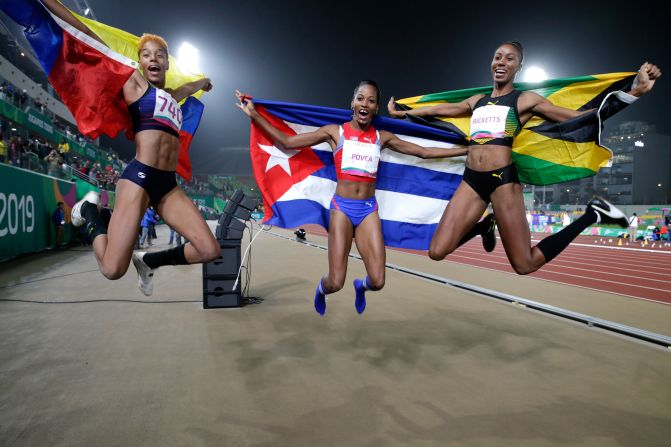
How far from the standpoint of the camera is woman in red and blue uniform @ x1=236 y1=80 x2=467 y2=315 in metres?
3.54

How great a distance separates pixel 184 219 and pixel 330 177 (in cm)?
188

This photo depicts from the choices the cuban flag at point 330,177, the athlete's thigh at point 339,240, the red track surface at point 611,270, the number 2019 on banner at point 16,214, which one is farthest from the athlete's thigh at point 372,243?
the number 2019 on banner at point 16,214

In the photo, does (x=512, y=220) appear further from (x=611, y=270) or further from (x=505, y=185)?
(x=611, y=270)

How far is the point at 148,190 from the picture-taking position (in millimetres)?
3049

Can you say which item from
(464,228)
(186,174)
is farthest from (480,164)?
(186,174)

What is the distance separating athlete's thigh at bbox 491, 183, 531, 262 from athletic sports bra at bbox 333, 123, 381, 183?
117cm

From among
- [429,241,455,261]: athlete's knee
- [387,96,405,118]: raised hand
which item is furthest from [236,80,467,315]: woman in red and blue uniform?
[387,96,405,118]: raised hand

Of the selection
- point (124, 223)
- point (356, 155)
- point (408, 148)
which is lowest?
point (124, 223)

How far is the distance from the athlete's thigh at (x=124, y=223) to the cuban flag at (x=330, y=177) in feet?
4.48

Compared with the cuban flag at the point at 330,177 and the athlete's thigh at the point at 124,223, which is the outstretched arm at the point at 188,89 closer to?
the cuban flag at the point at 330,177

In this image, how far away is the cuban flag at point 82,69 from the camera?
2893 mm

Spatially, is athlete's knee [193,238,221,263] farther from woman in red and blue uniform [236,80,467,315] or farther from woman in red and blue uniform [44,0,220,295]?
woman in red and blue uniform [236,80,467,315]

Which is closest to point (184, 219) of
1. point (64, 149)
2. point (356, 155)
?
point (356, 155)

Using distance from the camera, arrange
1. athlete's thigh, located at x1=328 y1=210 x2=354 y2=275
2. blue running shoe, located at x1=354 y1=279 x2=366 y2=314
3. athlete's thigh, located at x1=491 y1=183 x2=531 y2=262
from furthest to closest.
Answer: blue running shoe, located at x1=354 y1=279 x2=366 y2=314, athlete's thigh, located at x1=328 y1=210 x2=354 y2=275, athlete's thigh, located at x1=491 y1=183 x2=531 y2=262
